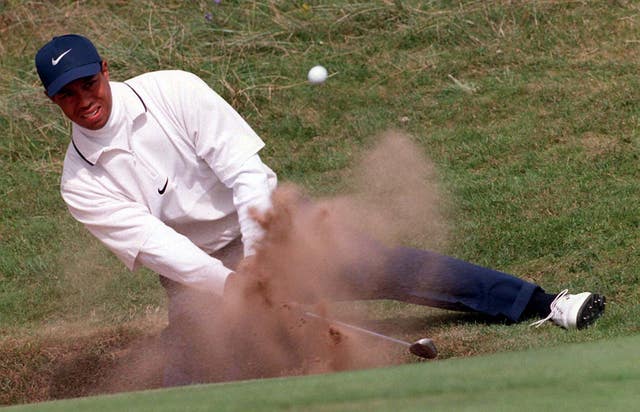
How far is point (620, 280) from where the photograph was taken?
4.79m

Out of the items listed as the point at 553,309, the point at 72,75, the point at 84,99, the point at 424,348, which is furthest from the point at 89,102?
the point at 553,309

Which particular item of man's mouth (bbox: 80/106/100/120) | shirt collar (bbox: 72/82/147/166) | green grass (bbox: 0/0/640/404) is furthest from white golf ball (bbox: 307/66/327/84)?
man's mouth (bbox: 80/106/100/120)

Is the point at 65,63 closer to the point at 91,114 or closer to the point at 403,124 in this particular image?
the point at 91,114

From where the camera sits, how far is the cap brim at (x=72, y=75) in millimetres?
4113

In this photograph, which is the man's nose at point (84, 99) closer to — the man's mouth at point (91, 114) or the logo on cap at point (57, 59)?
the man's mouth at point (91, 114)

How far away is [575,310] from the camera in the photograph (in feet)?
14.4

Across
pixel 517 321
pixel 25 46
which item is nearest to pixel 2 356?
pixel 517 321

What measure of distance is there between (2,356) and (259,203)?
196 cm

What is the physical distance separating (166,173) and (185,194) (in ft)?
0.41

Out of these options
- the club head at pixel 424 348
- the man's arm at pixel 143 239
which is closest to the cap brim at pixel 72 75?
the man's arm at pixel 143 239

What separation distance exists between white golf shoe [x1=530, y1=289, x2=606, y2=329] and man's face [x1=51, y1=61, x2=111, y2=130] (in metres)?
1.98

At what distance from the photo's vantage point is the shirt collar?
427 centimetres

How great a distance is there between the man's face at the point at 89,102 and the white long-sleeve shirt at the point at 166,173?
38mm

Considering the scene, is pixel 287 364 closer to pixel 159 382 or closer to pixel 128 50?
pixel 159 382
